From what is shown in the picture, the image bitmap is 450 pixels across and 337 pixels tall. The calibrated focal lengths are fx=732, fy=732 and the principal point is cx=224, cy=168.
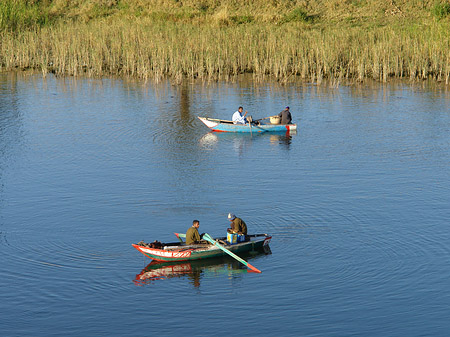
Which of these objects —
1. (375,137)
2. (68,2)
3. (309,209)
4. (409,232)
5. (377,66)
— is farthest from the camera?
(68,2)

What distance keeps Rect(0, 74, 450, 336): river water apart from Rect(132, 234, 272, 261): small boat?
0.94 ft

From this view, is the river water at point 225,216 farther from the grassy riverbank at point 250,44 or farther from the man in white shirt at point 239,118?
the grassy riverbank at point 250,44

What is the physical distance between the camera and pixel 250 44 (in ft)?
170

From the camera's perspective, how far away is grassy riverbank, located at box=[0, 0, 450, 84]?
162 ft

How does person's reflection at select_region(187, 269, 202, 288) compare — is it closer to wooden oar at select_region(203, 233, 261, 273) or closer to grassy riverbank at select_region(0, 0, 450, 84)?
wooden oar at select_region(203, 233, 261, 273)

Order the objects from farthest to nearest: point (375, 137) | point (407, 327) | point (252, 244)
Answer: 1. point (375, 137)
2. point (252, 244)
3. point (407, 327)

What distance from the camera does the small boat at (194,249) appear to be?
20327 millimetres

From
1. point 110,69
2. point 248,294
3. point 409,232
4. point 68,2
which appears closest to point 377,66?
point 110,69

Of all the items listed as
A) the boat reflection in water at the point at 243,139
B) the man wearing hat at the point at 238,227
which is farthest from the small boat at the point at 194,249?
the boat reflection in water at the point at 243,139

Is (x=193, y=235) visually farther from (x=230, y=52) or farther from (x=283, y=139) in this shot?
(x=230, y=52)

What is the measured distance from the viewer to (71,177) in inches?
1134

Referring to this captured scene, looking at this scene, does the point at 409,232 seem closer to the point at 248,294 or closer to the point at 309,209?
the point at 309,209

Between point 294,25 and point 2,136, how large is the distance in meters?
31.0

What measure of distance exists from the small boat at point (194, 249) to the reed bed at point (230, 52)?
3000 centimetres
